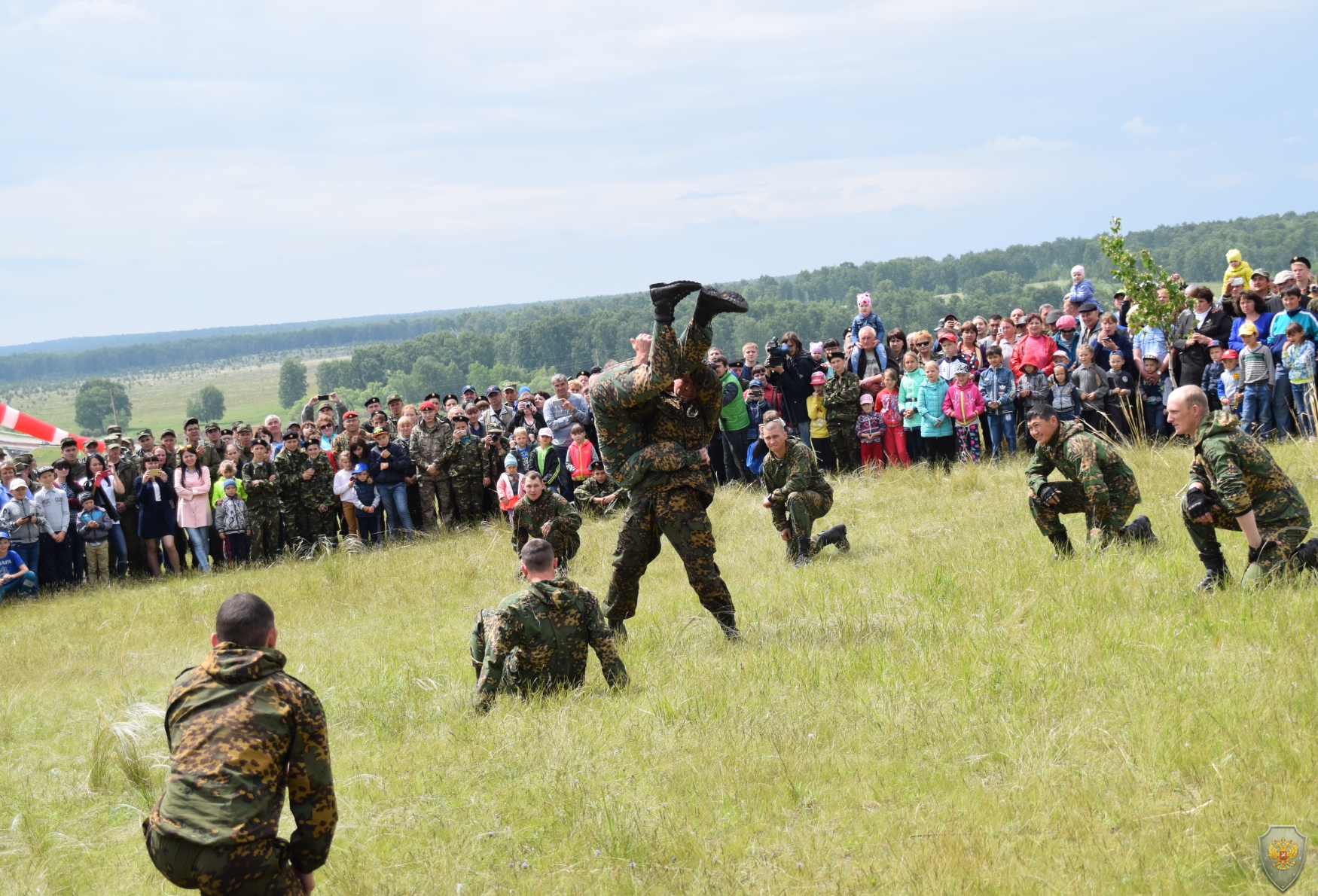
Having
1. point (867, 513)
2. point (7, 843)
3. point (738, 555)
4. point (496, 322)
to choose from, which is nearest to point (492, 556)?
point (738, 555)

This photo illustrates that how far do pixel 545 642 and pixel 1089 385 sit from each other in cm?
989

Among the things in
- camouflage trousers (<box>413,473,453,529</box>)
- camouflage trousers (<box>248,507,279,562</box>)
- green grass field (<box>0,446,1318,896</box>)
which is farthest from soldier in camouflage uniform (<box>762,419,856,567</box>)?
camouflage trousers (<box>248,507,279,562</box>)

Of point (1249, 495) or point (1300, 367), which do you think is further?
point (1300, 367)

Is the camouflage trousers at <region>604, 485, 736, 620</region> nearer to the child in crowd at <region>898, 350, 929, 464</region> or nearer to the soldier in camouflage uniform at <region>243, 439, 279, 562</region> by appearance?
the child in crowd at <region>898, 350, 929, 464</region>

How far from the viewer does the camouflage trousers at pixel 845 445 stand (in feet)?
48.2

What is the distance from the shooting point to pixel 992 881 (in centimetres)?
393

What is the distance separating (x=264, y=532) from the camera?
15.2 meters

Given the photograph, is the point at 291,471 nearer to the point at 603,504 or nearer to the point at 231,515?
the point at 231,515

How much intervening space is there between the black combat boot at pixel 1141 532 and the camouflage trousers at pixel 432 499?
32.7 feet

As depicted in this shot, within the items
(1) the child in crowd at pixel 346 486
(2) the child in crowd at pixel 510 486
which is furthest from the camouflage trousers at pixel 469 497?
(2) the child in crowd at pixel 510 486

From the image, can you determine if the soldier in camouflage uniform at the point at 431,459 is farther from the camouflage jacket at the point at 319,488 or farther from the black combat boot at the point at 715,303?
the black combat boot at the point at 715,303

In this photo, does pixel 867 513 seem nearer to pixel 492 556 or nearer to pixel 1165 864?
pixel 492 556

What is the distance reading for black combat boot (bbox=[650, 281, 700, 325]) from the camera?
6227 millimetres

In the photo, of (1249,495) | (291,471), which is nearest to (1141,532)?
(1249,495)
